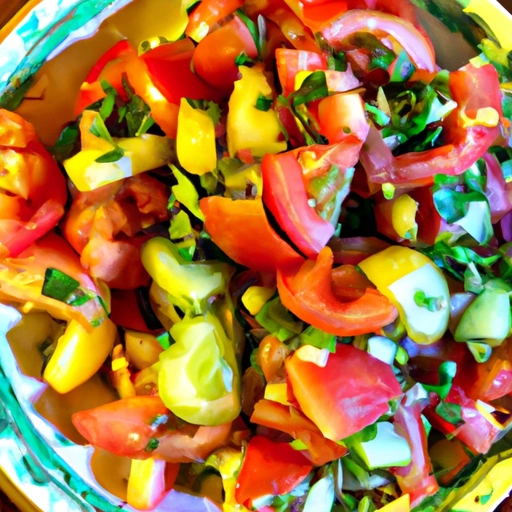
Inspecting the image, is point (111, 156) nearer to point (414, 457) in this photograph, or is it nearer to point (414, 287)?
point (414, 287)

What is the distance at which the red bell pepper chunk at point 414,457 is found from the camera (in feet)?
2.05

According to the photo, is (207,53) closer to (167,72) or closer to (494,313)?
(167,72)

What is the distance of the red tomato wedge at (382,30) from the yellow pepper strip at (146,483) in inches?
22.9

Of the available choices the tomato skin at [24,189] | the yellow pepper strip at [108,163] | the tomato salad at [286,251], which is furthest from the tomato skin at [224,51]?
the tomato skin at [24,189]

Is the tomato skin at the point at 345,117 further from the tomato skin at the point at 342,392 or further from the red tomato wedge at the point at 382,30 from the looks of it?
the tomato skin at the point at 342,392

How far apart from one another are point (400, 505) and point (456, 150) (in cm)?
43

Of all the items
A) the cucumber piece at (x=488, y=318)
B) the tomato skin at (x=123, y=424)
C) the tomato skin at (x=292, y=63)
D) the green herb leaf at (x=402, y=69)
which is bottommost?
the cucumber piece at (x=488, y=318)

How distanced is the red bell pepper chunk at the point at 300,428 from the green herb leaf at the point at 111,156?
0.35 meters

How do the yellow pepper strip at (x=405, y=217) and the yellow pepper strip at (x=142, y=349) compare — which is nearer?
the yellow pepper strip at (x=405, y=217)

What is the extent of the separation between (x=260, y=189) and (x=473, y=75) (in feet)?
0.94

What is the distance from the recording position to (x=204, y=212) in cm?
60

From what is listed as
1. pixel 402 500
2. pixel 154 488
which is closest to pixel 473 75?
pixel 402 500

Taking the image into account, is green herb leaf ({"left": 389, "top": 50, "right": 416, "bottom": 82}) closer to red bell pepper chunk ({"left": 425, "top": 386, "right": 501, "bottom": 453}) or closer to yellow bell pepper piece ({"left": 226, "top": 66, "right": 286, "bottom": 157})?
yellow bell pepper piece ({"left": 226, "top": 66, "right": 286, "bottom": 157})

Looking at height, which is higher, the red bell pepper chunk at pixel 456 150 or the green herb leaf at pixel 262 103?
the green herb leaf at pixel 262 103
